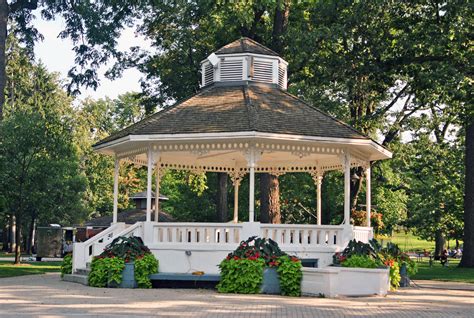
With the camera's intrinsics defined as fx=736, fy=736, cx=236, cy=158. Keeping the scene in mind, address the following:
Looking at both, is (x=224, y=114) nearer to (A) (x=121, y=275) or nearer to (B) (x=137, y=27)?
(A) (x=121, y=275)

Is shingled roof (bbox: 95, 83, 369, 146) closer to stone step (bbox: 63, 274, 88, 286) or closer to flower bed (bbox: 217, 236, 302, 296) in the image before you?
flower bed (bbox: 217, 236, 302, 296)

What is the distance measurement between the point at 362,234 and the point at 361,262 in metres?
3.50

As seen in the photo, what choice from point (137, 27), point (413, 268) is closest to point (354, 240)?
point (413, 268)

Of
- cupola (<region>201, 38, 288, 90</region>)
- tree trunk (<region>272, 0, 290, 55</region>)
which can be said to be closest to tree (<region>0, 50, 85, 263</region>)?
tree trunk (<region>272, 0, 290, 55</region>)

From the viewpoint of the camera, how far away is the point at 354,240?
831 inches

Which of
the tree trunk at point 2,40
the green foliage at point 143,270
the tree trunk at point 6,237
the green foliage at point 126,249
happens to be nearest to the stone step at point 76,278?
the green foliage at point 126,249

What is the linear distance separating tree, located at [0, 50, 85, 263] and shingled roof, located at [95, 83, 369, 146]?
1292 centimetres

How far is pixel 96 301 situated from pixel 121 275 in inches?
159

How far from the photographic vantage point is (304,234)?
21.3 meters

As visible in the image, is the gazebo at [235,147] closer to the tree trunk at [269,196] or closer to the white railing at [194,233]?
the white railing at [194,233]

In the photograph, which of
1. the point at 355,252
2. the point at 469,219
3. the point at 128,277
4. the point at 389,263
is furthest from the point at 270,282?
the point at 469,219

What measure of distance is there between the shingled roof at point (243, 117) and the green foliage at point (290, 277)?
3.87 meters

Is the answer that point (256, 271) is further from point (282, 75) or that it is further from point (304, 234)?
point (282, 75)

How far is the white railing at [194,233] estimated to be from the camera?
20.7 meters
